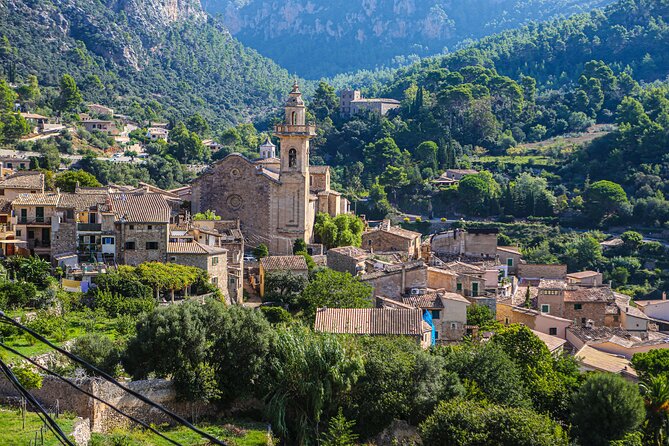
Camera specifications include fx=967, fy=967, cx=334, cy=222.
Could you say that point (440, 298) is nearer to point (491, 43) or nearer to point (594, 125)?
point (594, 125)

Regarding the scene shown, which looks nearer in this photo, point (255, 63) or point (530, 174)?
point (530, 174)

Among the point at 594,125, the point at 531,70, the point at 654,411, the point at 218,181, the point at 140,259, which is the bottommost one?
the point at 654,411

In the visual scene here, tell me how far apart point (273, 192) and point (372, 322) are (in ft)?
58.3

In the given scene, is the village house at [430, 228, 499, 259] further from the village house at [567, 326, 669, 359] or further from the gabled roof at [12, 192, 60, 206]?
the gabled roof at [12, 192, 60, 206]

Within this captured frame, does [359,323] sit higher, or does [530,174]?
[530,174]

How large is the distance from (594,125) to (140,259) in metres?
68.9

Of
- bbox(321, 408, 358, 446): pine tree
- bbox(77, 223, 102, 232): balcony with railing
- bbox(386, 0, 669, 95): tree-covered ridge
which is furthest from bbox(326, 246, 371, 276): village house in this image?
bbox(386, 0, 669, 95): tree-covered ridge

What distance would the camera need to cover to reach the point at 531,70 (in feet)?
396

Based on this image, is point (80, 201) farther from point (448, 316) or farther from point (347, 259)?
point (448, 316)

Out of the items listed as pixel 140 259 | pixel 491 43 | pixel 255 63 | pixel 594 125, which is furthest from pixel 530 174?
pixel 255 63

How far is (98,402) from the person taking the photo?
21797mm

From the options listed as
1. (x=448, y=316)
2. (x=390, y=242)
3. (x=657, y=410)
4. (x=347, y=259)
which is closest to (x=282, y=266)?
(x=347, y=259)

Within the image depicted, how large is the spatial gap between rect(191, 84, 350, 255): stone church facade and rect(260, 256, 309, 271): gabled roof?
6292 millimetres

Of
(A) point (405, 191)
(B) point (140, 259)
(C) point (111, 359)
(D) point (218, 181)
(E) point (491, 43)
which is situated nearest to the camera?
(C) point (111, 359)
